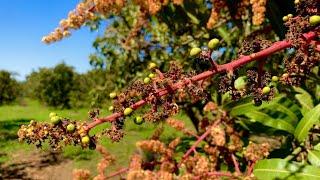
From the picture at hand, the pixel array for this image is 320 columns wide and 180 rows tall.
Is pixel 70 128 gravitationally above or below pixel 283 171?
above

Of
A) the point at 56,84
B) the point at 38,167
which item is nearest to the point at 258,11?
the point at 38,167

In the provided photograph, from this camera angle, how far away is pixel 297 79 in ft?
3.61

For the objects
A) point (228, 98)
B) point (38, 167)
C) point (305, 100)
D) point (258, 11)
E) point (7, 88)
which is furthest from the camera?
point (7, 88)

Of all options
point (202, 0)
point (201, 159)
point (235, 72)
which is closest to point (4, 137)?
point (202, 0)

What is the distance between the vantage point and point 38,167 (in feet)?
32.3

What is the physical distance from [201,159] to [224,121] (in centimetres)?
71

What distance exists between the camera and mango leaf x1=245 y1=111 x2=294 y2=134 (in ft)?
7.48

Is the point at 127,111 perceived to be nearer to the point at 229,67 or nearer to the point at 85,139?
the point at 85,139

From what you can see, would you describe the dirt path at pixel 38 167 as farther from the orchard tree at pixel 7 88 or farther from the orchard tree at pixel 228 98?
the orchard tree at pixel 7 88

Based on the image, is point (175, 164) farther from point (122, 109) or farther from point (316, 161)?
point (122, 109)

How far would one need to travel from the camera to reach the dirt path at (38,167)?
9.12 m

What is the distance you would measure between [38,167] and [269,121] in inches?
318

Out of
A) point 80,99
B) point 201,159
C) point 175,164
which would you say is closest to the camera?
point 201,159

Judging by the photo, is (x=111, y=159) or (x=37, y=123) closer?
(x=37, y=123)
